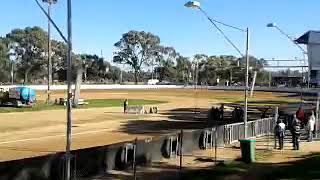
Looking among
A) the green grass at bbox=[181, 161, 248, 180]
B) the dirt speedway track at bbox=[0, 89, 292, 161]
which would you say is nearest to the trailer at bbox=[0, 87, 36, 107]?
the dirt speedway track at bbox=[0, 89, 292, 161]

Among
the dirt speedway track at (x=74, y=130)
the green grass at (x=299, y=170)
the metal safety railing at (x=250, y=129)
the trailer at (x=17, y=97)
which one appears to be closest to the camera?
the green grass at (x=299, y=170)

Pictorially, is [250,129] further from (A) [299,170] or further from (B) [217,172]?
(B) [217,172]

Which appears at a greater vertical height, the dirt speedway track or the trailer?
the trailer

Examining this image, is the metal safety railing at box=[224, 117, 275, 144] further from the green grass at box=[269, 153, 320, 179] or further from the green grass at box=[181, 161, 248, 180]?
the green grass at box=[181, 161, 248, 180]

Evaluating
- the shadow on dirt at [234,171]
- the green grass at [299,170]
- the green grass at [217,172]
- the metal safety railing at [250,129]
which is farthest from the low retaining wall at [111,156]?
the green grass at [299,170]

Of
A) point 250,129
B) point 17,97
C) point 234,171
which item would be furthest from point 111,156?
point 17,97

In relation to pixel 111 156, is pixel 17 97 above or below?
above

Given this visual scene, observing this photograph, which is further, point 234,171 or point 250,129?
point 250,129

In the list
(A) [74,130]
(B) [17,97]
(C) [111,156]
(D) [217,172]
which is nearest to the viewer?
(C) [111,156]

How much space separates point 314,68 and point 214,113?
15.2 meters

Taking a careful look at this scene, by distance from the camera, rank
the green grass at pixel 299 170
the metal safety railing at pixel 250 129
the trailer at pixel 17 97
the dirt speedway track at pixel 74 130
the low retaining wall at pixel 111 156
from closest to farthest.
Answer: the low retaining wall at pixel 111 156
the green grass at pixel 299 170
the dirt speedway track at pixel 74 130
the metal safety railing at pixel 250 129
the trailer at pixel 17 97

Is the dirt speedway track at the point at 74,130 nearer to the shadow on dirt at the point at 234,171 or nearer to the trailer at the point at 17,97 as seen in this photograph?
the shadow on dirt at the point at 234,171

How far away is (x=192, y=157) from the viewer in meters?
23.7

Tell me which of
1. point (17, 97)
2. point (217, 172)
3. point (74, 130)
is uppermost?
point (17, 97)
